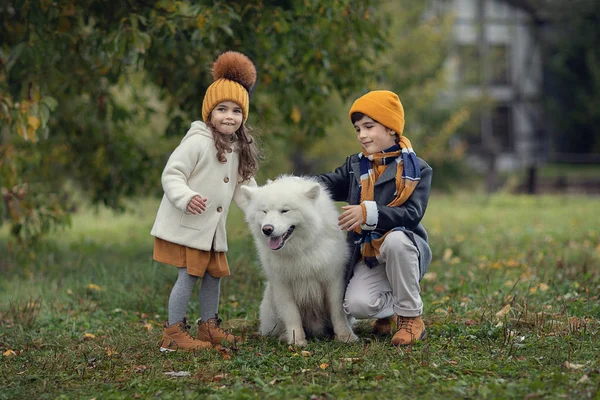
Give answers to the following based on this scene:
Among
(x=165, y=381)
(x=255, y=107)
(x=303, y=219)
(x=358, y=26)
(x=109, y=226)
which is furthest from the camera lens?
(x=109, y=226)

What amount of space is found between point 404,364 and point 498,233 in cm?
658

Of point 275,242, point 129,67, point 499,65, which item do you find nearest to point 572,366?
point 275,242

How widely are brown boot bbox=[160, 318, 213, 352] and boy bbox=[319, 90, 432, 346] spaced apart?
3.02 feet

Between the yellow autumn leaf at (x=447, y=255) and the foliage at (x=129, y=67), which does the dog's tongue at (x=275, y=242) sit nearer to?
the foliage at (x=129, y=67)

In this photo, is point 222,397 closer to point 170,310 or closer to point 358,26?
point 170,310

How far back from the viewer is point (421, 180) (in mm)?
4184

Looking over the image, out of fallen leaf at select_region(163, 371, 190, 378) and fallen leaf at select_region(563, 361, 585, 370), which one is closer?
fallen leaf at select_region(563, 361, 585, 370)

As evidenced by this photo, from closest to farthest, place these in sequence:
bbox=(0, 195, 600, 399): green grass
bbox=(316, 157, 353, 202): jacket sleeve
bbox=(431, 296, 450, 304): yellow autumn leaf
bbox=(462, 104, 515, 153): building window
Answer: bbox=(0, 195, 600, 399): green grass → bbox=(316, 157, 353, 202): jacket sleeve → bbox=(431, 296, 450, 304): yellow autumn leaf → bbox=(462, 104, 515, 153): building window

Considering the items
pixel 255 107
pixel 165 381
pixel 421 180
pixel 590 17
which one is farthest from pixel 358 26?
pixel 590 17

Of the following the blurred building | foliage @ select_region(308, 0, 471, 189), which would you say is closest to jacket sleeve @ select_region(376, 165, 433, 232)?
foliage @ select_region(308, 0, 471, 189)

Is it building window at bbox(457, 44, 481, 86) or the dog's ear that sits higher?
building window at bbox(457, 44, 481, 86)

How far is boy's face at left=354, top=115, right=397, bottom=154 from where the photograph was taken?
4227 mm

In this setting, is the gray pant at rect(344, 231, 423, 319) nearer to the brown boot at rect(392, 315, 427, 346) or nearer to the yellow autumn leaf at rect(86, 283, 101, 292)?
the brown boot at rect(392, 315, 427, 346)

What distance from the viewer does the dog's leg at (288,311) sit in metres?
4.30
